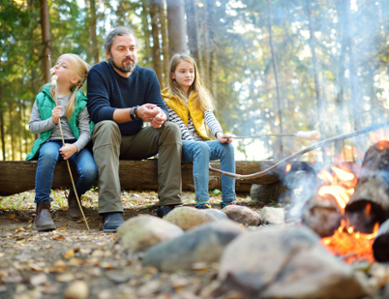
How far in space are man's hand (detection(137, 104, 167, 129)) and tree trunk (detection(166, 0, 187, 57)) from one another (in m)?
2.91

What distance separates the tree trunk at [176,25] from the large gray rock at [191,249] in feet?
15.8

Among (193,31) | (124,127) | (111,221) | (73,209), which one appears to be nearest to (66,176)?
(73,209)

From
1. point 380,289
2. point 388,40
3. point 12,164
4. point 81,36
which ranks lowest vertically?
point 380,289

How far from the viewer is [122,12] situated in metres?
9.57

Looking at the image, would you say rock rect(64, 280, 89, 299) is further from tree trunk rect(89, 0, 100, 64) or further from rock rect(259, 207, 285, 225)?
tree trunk rect(89, 0, 100, 64)

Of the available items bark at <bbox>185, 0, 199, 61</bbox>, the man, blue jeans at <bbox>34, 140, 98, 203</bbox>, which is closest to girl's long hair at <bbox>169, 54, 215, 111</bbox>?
the man

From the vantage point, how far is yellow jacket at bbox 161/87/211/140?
14.1ft

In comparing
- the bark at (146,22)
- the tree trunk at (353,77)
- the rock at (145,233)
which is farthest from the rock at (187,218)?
the bark at (146,22)

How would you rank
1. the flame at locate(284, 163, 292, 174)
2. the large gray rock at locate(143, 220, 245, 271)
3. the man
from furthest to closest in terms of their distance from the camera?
the flame at locate(284, 163, 292, 174) < the man < the large gray rock at locate(143, 220, 245, 271)

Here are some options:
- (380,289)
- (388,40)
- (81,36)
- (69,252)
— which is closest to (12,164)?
(69,252)

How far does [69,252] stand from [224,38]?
458 inches

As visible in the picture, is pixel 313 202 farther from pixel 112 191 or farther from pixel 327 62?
pixel 327 62

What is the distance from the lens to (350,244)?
2350mm

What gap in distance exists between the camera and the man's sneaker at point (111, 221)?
317cm
